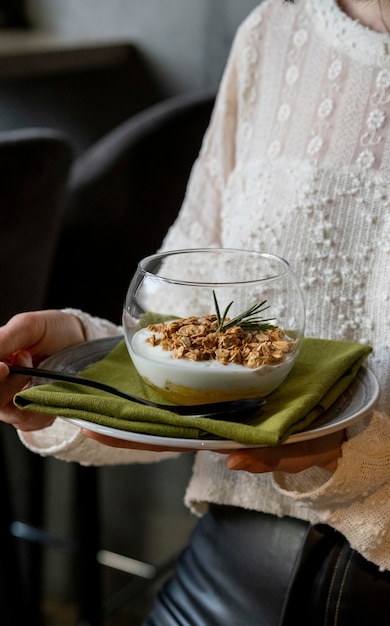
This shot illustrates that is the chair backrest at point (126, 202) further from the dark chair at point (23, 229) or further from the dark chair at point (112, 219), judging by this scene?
the dark chair at point (23, 229)

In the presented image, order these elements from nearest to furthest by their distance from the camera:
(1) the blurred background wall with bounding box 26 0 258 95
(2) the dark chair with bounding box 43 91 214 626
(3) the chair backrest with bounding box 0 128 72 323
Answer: (3) the chair backrest with bounding box 0 128 72 323 → (2) the dark chair with bounding box 43 91 214 626 → (1) the blurred background wall with bounding box 26 0 258 95

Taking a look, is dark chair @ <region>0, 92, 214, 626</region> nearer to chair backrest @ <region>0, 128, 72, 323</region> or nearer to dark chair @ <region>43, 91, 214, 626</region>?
dark chair @ <region>43, 91, 214, 626</region>

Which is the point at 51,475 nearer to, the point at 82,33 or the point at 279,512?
the point at 82,33

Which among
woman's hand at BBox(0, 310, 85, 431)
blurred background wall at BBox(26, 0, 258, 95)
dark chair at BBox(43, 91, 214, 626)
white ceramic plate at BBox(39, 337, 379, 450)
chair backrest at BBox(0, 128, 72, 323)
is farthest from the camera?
blurred background wall at BBox(26, 0, 258, 95)

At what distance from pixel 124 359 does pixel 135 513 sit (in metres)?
1.44

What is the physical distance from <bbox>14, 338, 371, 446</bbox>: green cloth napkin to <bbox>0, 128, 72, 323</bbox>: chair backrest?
70 centimetres

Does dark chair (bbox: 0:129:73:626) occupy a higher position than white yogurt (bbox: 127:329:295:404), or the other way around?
white yogurt (bbox: 127:329:295:404)

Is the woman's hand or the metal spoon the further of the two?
the woman's hand

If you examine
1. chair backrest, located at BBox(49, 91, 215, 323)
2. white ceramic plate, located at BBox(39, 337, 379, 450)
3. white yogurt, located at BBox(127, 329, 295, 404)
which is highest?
white yogurt, located at BBox(127, 329, 295, 404)

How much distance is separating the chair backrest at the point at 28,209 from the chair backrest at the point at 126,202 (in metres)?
0.15

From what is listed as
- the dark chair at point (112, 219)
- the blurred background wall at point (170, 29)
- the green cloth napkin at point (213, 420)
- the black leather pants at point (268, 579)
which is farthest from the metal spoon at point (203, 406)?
the blurred background wall at point (170, 29)

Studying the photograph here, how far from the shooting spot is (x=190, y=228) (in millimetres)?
1029

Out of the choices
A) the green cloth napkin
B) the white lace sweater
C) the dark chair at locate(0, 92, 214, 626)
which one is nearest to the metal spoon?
the green cloth napkin

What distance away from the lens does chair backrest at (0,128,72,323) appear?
4.54 feet
